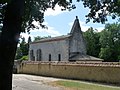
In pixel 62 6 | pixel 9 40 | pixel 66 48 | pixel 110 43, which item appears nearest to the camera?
pixel 9 40

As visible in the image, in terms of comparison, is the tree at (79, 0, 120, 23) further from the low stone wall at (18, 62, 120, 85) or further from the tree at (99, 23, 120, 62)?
the tree at (99, 23, 120, 62)

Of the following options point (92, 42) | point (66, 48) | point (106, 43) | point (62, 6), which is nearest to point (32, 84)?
point (62, 6)

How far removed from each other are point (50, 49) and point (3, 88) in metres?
60.4

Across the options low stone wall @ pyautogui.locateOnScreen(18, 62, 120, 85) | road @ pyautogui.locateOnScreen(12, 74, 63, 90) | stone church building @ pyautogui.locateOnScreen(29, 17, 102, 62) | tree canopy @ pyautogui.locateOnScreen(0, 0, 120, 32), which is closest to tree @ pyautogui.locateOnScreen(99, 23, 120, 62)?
stone church building @ pyautogui.locateOnScreen(29, 17, 102, 62)

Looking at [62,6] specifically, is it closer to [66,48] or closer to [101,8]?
[101,8]

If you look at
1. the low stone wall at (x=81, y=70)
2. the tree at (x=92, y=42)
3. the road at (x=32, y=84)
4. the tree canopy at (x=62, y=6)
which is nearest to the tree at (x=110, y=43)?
the tree at (x=92, y=42)

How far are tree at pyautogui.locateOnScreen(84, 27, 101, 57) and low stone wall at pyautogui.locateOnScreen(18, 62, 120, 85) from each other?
1789 inches

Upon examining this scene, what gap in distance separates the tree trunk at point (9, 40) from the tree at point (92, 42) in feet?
279

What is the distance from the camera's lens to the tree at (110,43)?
91250mm

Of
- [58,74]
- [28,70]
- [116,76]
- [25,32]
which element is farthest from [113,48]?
[25,32]

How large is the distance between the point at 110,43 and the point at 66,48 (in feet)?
115

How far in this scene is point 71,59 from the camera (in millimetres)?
62781

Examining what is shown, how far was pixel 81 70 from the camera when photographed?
36.1m

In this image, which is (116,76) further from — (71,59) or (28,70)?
(71,59)
